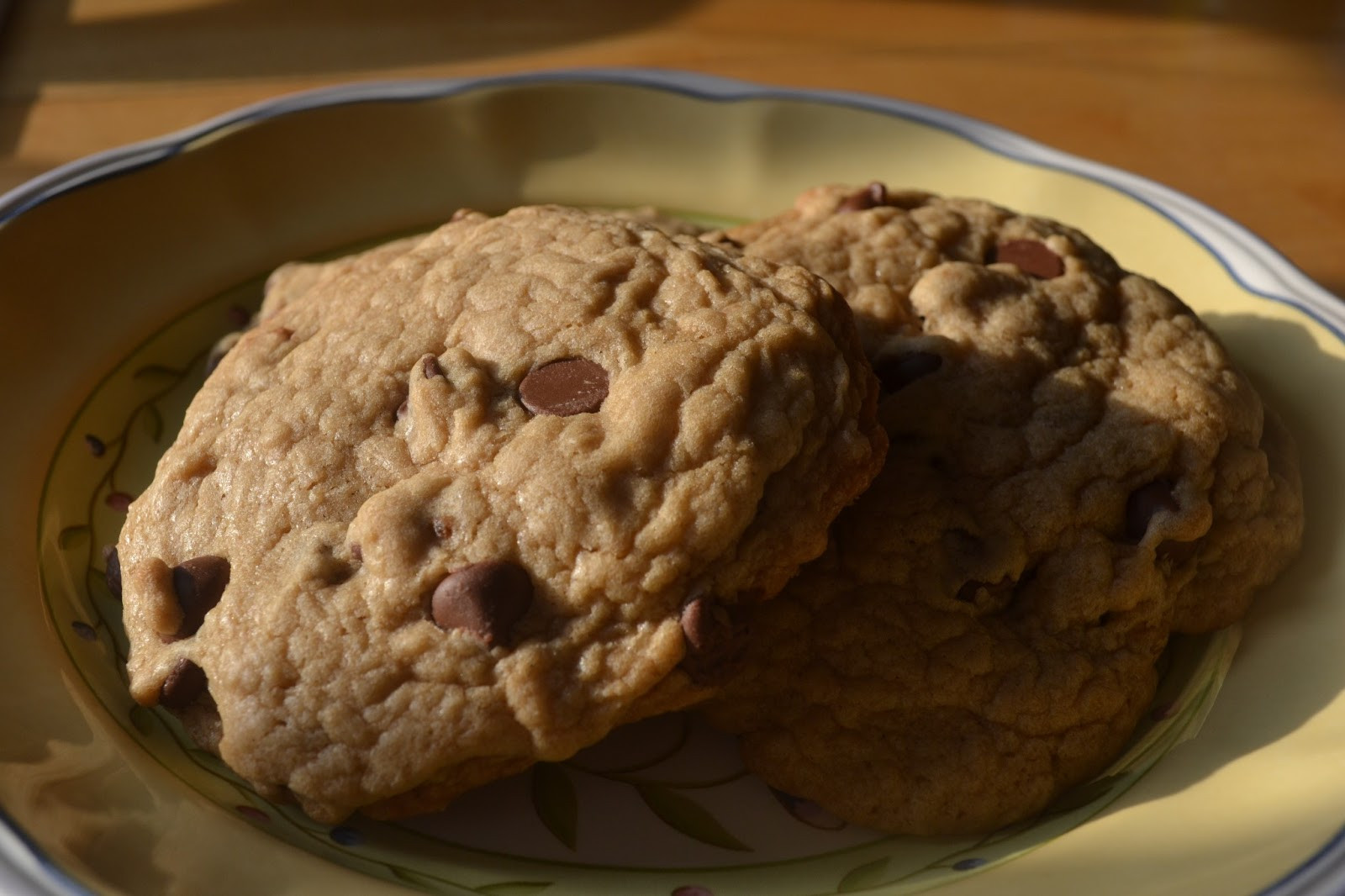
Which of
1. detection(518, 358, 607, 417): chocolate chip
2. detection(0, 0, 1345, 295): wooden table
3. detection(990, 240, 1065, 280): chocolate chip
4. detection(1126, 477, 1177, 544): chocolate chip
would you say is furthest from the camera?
detection(0, 0, 1345, 295): wooden table

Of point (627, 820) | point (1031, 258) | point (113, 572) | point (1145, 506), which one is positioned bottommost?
point (627, 820)

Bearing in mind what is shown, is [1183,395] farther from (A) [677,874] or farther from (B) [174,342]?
(B) [174,342]

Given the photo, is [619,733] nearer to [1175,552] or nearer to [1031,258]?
[1175,552]

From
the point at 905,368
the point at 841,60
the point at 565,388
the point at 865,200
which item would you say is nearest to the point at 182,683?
the point at 565,388

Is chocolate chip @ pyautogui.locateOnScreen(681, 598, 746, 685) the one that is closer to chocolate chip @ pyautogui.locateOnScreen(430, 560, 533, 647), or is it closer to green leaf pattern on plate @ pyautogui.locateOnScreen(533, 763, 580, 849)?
chocolate chip @ pyautogui.locateOnScreen(430, 560, 533, 647)

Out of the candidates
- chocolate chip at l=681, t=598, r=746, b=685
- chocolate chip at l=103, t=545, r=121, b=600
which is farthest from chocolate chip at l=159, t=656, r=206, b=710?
chocolate chip at l=681, t=598, r=746, b=685

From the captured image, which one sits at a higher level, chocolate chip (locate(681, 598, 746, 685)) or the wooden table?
chocolate chip (locate(681, 598, 746, 685))
